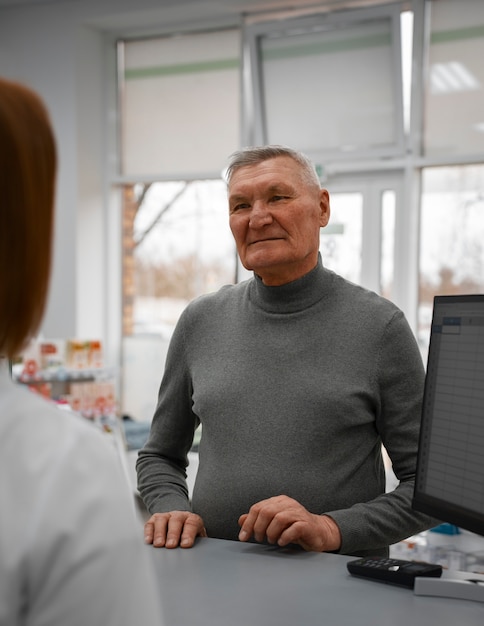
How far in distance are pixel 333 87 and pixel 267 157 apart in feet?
11.3

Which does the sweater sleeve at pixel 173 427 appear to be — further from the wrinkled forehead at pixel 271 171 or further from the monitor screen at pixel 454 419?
the monitor screen at pixel 454 419

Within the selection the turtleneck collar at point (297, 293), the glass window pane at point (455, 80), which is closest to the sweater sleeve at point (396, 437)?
the turtleneck collar at point (297, 293)

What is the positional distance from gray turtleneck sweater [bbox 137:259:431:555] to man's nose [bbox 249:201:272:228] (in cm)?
15

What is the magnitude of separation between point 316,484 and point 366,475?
0.39ft

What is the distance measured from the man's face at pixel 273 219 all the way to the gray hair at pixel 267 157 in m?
0.01

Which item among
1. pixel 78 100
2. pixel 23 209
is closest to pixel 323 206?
pixel 23 209

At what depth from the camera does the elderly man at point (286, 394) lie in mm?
1662

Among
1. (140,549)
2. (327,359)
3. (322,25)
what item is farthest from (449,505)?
(322,25)

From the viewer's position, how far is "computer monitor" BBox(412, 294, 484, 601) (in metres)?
1.24

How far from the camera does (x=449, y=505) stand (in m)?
1.28

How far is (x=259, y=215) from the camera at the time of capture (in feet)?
5.95

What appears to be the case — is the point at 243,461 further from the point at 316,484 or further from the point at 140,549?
the point at 140,549

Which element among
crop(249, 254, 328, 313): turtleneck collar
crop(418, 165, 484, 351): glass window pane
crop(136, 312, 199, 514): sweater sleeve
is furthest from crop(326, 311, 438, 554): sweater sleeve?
crop(418, 165, 484, 351): glass window pane

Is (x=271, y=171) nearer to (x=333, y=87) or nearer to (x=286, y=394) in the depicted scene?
(x=286, y=394)
